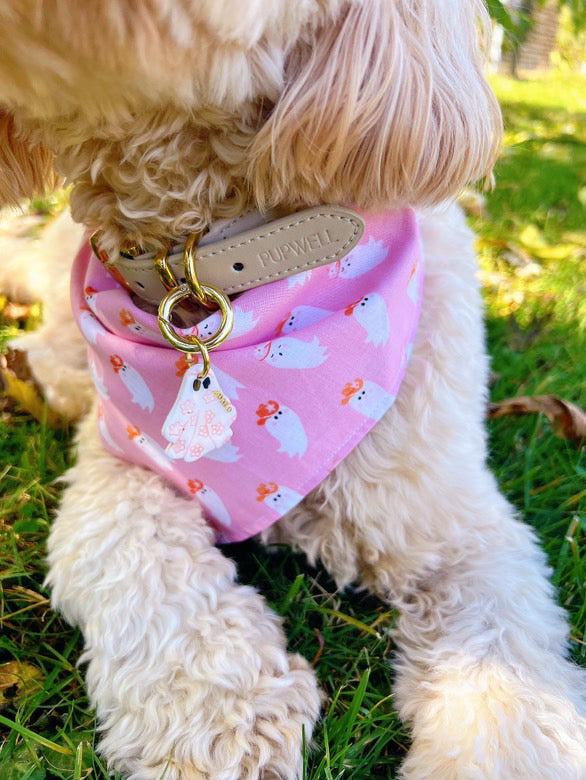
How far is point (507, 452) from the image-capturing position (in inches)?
86.4

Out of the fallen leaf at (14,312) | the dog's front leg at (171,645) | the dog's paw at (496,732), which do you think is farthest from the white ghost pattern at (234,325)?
the fallen leaf at (14,312)

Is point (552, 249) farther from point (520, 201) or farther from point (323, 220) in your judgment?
point (323, 220)

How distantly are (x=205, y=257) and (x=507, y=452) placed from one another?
4.02 ft

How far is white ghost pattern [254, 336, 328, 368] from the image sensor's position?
59.7 inches

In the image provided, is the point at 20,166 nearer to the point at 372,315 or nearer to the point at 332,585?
the point at 372,315

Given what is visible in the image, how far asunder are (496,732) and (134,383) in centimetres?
101

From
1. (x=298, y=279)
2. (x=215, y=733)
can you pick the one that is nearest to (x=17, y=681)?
(x=215, y=733)

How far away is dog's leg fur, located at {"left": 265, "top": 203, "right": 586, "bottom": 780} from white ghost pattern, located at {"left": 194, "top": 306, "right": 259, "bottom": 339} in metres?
0.38

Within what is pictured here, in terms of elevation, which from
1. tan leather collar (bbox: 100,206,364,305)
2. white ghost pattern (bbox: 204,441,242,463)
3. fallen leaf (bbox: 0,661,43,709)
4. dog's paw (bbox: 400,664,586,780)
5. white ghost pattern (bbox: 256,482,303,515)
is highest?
tan leather collar (bbox: 100,206,364,305)

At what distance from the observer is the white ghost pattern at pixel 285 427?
156 centimetres

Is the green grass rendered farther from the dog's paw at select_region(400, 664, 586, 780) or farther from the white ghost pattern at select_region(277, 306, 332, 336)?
the white ghost pattern at select_region(277, 306, 332, 336)

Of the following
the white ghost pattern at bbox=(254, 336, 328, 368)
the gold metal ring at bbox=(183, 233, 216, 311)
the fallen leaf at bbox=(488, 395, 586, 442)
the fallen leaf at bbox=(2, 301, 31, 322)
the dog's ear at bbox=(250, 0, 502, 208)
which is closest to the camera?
the dog's ear at bbox=(250, 0, 502, 208)

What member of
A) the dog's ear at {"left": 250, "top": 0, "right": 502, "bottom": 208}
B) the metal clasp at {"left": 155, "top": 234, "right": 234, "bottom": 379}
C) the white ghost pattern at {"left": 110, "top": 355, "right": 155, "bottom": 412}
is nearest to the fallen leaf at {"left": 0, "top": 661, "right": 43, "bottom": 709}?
the white ghost pattern at {"left": 110, "top": 355, "right": 155, "bottom": 412}

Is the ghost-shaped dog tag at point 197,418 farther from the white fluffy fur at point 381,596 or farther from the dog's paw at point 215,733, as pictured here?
the dog's paw at point 215,733
